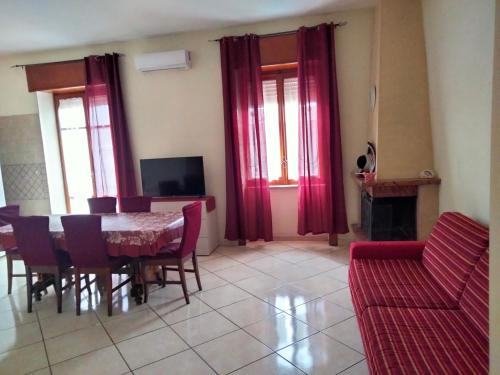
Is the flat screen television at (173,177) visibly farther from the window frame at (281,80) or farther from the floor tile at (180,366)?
the floor tile at (180,366)

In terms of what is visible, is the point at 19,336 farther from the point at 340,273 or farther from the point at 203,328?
the point at 340,273

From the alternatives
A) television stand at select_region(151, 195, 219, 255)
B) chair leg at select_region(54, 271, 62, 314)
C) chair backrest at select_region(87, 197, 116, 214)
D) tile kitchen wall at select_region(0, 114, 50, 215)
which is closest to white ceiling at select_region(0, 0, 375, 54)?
tile kitchen wall at select_region(0, 114, 50, 215)

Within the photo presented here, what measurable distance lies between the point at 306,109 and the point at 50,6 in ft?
9.67

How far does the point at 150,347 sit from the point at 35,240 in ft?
4.67

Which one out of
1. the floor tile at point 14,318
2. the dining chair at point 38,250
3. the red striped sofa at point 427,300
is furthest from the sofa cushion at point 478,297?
the floor tile at point 14,318

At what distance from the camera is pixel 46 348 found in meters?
2.50

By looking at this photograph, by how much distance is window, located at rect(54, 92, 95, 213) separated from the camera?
523 centimetres

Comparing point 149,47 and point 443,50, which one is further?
point 149,47

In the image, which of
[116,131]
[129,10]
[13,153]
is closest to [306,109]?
[129,10]

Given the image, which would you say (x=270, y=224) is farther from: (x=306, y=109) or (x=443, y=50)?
(x=443, y=50)

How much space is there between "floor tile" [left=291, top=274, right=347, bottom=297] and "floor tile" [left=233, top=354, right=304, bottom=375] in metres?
1.04

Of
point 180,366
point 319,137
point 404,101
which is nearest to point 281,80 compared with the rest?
point 319,137

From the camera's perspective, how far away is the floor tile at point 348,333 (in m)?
2.33

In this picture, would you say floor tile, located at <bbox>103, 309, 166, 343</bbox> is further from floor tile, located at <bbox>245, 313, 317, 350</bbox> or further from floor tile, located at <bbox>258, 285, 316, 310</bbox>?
floor tile, located at <bbox>258, 285, 316, 310</bbox>
